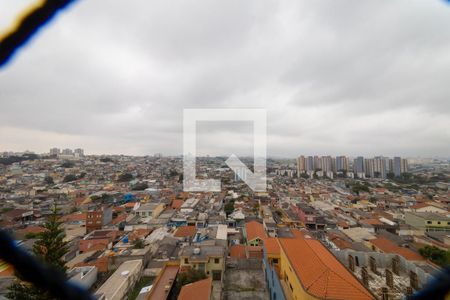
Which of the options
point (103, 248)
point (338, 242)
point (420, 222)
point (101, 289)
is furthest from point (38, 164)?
point (420, 222)

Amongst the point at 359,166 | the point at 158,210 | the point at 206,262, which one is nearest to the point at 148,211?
A: the point at 158,210

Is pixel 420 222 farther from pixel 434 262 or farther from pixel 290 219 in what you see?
pixel 290 219

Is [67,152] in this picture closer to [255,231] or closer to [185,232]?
[185,232]

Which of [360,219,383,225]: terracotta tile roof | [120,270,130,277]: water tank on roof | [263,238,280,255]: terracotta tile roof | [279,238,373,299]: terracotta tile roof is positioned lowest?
[360,219,383,225]: terracotta tile roof

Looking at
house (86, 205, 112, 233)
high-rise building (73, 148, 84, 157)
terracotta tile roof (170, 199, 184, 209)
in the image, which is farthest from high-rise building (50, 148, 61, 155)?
house (86, 205, 112, 233)

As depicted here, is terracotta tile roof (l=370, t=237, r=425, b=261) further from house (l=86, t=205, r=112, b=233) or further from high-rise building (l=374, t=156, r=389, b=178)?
high-rise building (l=374, t=156, r=389, b=178)

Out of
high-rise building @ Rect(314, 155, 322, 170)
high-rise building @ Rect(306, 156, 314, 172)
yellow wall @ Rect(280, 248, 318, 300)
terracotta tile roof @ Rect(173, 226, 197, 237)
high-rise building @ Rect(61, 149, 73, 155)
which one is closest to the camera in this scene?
yellow wall @ Rect(280, 248, 318, 300)
